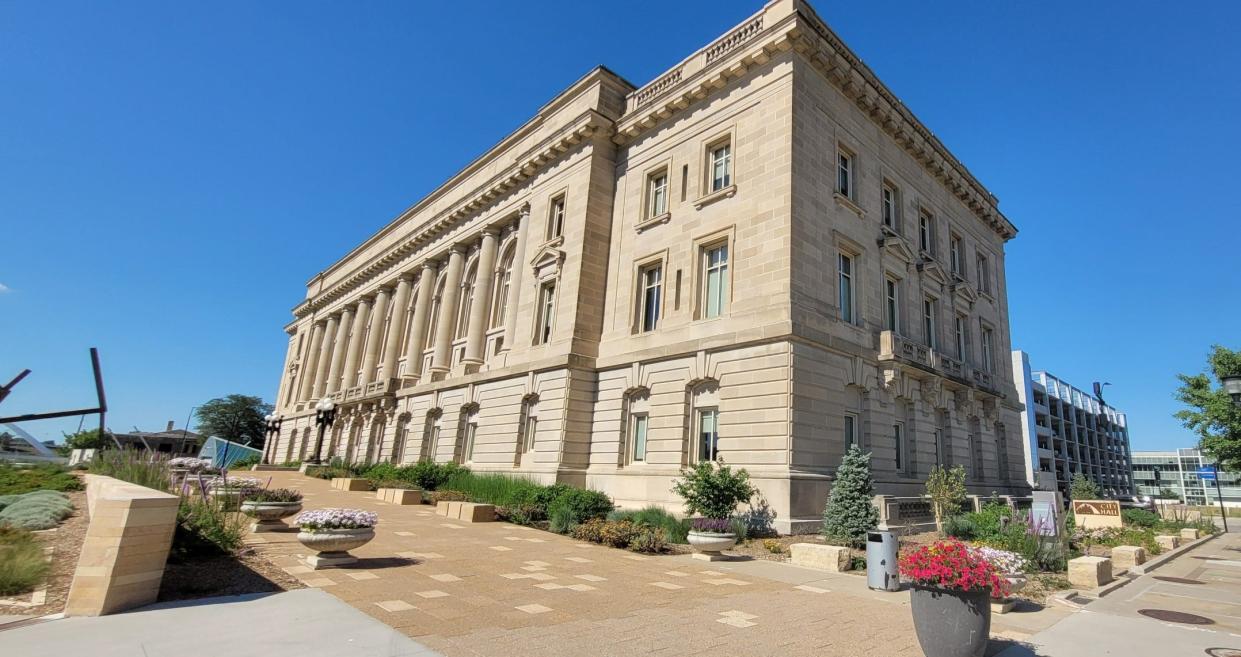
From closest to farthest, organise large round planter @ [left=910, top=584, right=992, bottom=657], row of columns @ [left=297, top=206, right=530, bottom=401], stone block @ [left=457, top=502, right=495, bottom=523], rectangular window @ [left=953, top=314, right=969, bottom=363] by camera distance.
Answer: large round planter @ [left=910, top=584, right=992, bottom=657] → stone block @ [left=457, top=502, right=495, bottom=523] → rectangular window @ [left=953, top=314, right=969, bottom=363] → row of columns @ [left=297, top=206, right=530, bottom=401]

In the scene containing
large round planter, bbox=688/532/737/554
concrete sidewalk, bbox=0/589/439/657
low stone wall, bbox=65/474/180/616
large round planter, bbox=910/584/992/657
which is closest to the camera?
concrete sidewalk, bbox=0/589/439/657

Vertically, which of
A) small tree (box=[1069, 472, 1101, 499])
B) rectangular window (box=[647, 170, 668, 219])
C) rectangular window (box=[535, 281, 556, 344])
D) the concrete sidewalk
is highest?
rectangular window (box=[647, 170, 668, 219])

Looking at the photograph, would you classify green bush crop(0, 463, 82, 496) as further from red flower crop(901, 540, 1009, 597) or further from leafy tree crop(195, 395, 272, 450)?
leafy tree crop(195, 395, 272, 450)

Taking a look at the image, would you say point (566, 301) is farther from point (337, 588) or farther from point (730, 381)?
point (337, 588)

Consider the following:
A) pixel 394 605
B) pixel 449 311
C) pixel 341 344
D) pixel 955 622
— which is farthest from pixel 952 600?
pixel 341 344

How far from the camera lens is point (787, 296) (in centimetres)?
1862

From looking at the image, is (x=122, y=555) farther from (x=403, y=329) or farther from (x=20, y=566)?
(x=403, y=329)

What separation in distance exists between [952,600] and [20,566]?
1117cm

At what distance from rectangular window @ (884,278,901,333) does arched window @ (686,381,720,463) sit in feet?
28.0

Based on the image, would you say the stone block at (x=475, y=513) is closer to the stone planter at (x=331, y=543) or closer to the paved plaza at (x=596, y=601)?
the paved plaza at (x=596, y=601)

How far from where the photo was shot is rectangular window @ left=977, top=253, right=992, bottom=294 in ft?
109

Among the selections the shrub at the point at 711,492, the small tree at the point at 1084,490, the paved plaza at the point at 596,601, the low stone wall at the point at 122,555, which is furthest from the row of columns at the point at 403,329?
the small tree at the point at 1084,490

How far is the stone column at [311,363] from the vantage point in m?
58.5

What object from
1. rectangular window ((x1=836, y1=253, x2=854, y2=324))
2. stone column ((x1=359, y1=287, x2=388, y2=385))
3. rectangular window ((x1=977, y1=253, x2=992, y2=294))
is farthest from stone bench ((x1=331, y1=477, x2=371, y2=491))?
rectangular window ((x1=977, y1=253, x2=992, y2=294))
